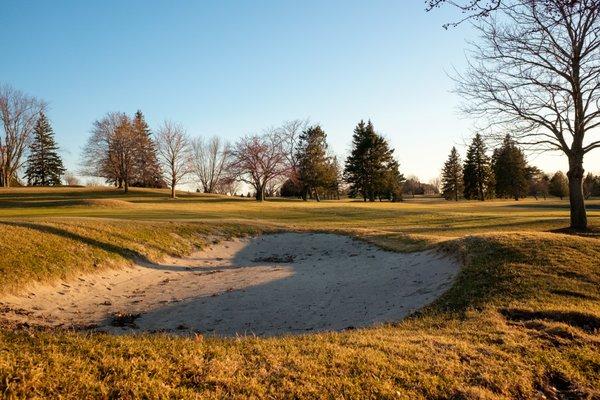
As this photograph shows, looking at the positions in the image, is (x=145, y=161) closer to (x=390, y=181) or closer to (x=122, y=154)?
(x=122, y=154)

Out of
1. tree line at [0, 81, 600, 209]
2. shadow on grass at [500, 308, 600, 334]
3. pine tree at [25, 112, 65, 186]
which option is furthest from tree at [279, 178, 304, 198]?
shadow on grass at [500, 308, 600, 334]

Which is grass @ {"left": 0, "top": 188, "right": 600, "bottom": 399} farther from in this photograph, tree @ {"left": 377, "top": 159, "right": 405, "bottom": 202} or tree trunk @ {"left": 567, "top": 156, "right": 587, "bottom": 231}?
tree @ {"left": 377, "top": 159, "right": 405, "bottom": 202}

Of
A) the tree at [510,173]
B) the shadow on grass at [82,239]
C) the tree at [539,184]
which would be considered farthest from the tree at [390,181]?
the shadow on grass at [82,239]

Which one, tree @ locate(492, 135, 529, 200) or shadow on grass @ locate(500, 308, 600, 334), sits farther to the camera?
tree @ locate(492, 135, 529, 200)

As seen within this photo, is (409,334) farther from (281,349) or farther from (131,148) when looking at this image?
(131,148)

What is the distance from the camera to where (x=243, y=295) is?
12.6 meters

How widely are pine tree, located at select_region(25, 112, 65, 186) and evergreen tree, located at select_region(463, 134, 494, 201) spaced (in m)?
73.7

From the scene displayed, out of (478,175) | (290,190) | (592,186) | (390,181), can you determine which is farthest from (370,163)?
(592,186)

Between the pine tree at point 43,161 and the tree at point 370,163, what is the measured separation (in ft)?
168

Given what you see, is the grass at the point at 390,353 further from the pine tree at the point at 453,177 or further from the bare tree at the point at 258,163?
the pine tree at the point at 453,177

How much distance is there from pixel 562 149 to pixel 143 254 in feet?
66.1

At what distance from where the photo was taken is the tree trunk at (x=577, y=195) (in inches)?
841

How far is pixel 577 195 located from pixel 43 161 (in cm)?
8020

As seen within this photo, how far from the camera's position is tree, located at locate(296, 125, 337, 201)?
69438 millimetres
